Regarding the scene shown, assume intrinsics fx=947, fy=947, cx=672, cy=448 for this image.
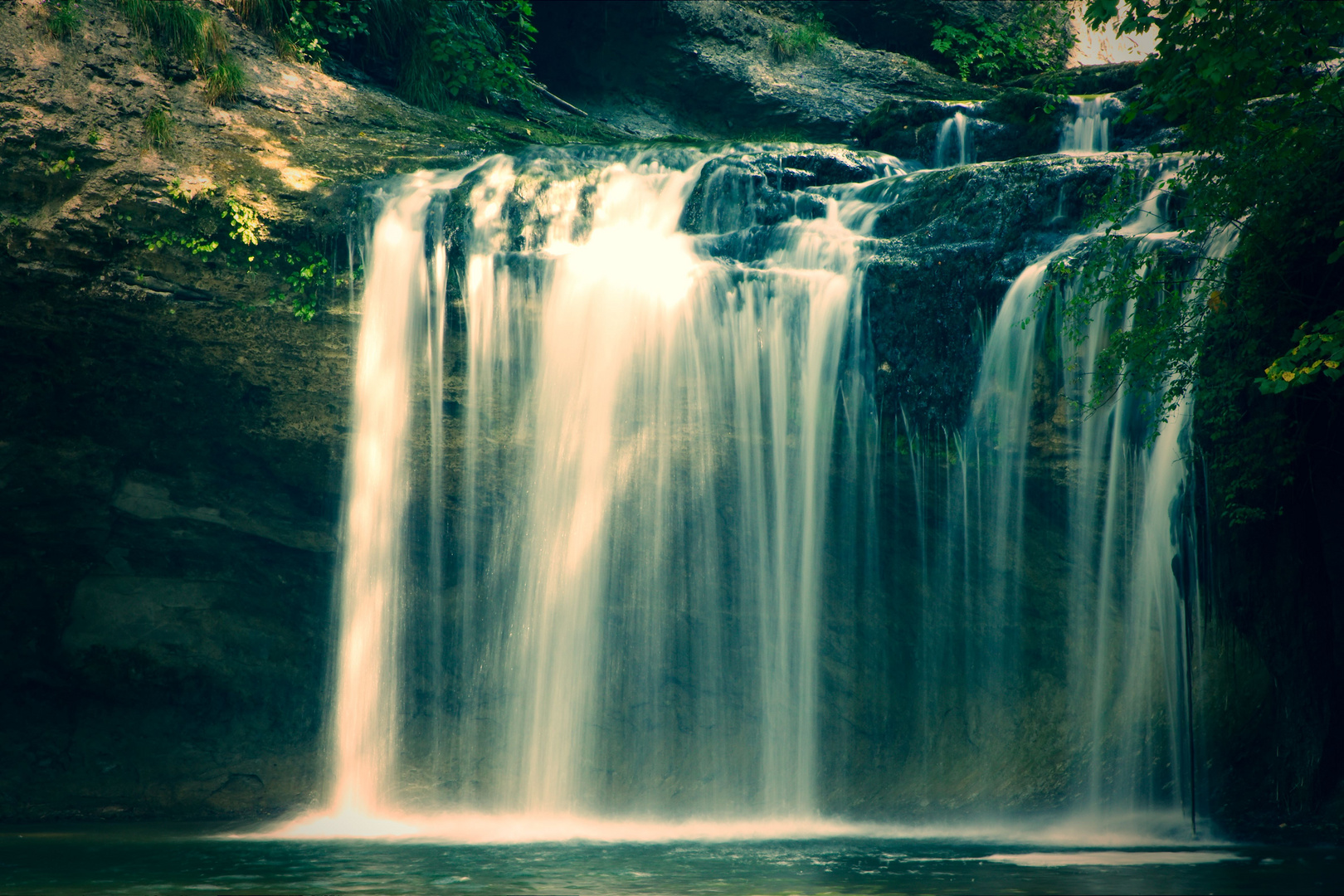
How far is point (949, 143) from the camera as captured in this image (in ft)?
38.9

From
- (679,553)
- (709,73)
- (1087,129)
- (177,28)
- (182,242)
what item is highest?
(709,73)

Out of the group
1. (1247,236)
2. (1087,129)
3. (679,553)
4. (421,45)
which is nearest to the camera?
(1247,236)

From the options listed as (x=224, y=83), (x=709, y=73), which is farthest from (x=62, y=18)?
(x=709, y=73)

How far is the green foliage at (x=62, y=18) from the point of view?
9.05 meters

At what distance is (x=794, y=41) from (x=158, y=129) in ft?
32.9

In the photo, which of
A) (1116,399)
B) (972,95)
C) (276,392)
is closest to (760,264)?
(1116,399)

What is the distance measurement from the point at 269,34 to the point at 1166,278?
31.8ft

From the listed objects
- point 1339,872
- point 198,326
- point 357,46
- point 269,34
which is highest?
point 357,46

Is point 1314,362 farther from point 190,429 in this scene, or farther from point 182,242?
point 182,242

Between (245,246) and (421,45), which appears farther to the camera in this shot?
(421,45)

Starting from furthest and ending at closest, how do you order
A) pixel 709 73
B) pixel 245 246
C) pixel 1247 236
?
pixel 709 73 < pixel 245 246 < pixel 1247 236

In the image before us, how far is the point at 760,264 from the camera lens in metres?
9.09

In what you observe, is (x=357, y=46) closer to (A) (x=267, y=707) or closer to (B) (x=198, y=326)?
(B) (x=198, y=326)

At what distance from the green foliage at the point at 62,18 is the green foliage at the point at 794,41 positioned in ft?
32.1
